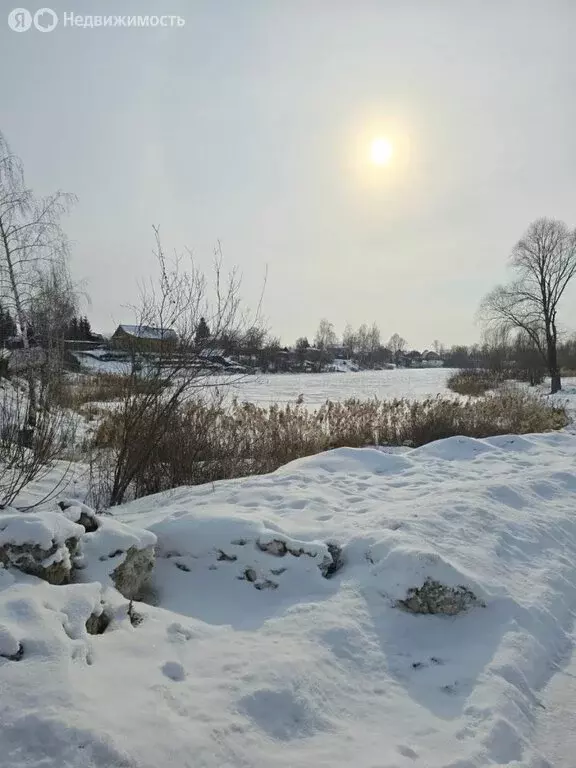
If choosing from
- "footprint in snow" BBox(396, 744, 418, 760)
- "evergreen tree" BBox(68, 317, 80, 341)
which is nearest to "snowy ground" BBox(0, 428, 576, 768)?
"footprint in snow" BBox(396, 744, 418, 760)

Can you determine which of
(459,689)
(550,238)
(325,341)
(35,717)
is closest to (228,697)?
(35,717)

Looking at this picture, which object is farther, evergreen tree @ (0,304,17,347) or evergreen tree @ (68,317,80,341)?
evergreen tree @ (68,317,80,341)

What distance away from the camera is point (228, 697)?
7.05 feet

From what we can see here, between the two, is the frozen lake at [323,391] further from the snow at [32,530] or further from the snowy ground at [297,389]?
the snow at [32,530]

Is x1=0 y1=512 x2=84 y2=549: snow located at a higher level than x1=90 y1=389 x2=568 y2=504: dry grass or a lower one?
higher

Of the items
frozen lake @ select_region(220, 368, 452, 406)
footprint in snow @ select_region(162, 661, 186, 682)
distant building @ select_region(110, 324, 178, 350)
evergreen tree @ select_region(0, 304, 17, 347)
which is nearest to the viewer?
footprint in snow @ select_region(162, 661, 186, 682)

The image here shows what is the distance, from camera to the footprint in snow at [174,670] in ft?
7.27

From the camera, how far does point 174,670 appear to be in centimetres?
225

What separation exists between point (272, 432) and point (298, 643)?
558 centimetres

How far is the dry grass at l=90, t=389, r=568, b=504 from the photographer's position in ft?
20.6

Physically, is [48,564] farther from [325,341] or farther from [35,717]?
[325,341]

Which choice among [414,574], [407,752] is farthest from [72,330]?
[407,752]

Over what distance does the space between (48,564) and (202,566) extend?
119 cm

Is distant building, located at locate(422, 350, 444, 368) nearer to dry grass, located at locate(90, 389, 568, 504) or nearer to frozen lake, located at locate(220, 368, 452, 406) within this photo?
frozen lake, located at locate(220, 368, 452, 406)
